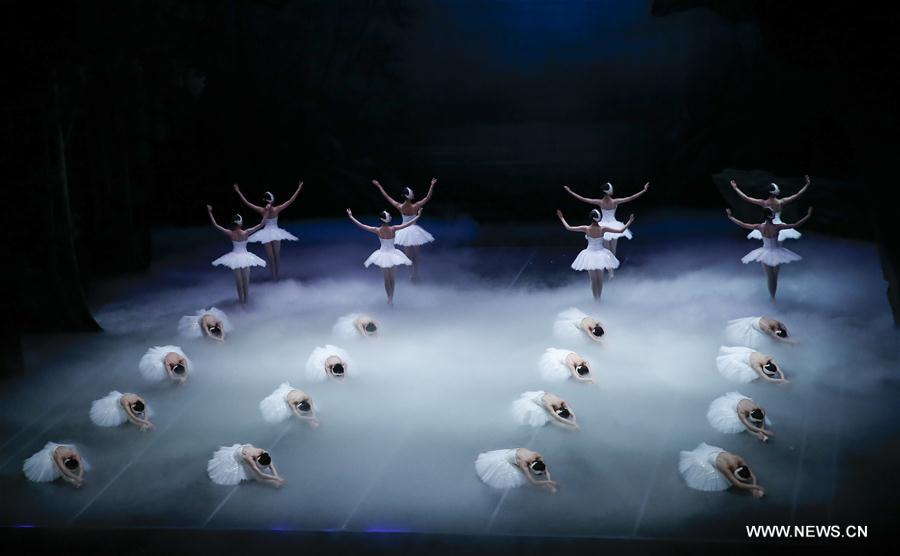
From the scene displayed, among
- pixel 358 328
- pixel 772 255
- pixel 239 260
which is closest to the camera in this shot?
pixel 358 328

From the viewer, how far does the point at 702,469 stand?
7531 mm

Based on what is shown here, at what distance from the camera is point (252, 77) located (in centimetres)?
1692

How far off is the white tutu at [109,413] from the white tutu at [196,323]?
1839 mm

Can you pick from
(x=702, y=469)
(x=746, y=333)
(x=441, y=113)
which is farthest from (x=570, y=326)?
(x=441, y=113)

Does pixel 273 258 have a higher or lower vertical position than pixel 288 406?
higher

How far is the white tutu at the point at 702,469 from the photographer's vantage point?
7.44 metres

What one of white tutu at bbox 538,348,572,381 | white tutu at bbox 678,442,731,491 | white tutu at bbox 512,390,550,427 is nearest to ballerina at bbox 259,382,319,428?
white tutu at bbox 512,390,550,427

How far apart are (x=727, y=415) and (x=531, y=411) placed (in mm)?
1463

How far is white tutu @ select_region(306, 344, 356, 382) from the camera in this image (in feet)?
31.8

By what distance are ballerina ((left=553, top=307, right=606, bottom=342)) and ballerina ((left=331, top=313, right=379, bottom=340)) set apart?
5.72 ft

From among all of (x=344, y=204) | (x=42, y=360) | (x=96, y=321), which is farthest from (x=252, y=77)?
(x=42, y=360)

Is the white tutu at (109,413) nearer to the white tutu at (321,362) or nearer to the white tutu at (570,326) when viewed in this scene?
the white tutu at (321,362)

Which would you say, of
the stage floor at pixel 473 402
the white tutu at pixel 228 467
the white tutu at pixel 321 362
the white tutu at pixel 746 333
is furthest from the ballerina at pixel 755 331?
the white tutu at pixel 228 467

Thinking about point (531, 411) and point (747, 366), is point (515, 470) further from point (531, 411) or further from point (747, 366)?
point (747, 366)
